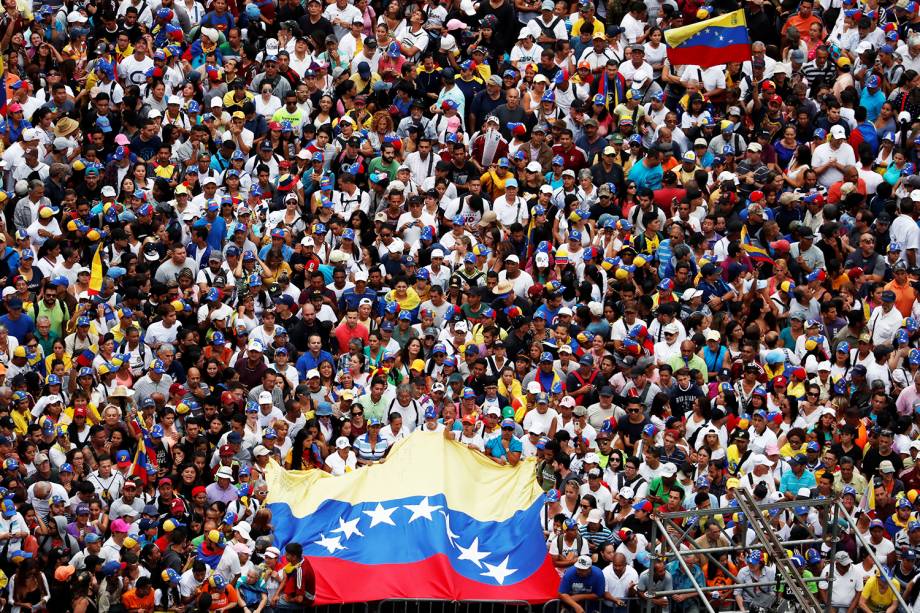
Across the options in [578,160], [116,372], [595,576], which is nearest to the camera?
[595,576]

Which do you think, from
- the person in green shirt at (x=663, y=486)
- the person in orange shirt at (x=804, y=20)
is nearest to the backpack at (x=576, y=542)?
the person in green shirt at (x=663, y=486)

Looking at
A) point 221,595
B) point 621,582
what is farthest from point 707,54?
point 221,595

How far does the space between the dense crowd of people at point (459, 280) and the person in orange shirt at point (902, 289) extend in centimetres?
5

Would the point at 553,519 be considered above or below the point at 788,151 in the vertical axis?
below

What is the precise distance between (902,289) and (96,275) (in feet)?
33.8

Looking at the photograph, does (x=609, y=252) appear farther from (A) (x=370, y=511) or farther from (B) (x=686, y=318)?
(A) (x=370, y=511)

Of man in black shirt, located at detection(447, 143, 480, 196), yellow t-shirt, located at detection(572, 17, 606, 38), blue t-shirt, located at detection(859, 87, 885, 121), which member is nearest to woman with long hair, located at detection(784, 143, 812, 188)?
blue t-shirt, located at detection(859, 87, 885, 121)

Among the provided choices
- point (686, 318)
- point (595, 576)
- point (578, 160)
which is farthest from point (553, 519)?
point (578, 160)

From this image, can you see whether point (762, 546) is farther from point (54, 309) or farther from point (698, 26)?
point (698, 26)

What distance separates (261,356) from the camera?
92.4ft

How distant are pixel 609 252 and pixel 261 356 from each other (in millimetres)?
4840

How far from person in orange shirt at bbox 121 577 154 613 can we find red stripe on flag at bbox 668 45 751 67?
39.4 feet

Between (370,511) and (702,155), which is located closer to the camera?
(370,511)

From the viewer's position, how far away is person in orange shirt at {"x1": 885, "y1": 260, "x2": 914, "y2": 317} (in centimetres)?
2927
